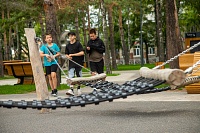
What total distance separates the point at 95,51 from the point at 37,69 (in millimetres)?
3600

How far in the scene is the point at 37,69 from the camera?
9508mm

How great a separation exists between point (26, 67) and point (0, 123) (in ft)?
42.9

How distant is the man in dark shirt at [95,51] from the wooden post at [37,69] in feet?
10.5

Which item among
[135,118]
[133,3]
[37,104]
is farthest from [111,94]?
[133,3]

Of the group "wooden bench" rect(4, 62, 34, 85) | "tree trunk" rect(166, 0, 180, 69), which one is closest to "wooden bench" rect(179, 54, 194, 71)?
"tree trunk" rect(166, 0, 180, 69)

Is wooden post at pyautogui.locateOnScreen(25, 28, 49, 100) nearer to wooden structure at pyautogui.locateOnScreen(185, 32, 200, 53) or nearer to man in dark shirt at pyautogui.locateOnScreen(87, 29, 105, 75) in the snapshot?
man in dark shirt at pyautogui.locateOnScreen(87, 29, 105, 75)

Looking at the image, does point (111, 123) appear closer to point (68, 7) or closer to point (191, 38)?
point (191, 38)

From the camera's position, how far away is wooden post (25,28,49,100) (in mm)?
9328

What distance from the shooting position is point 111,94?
20.8 feet

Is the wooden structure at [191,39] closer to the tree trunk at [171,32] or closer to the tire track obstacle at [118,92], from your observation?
the tree trunk at [171,32]

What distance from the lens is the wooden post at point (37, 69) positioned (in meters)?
9.33

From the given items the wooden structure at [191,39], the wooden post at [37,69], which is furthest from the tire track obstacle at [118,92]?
the wooden structure at [191,39]

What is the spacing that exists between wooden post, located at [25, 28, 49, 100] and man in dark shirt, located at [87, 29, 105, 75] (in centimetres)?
320

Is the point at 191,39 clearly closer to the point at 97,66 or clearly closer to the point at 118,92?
the point at 97,66
